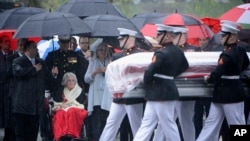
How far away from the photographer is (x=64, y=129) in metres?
15.0

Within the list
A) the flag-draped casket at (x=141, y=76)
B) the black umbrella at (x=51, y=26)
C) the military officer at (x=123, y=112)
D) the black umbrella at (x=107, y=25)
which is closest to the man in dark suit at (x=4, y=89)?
the black umbrella at (x=51, y=26)

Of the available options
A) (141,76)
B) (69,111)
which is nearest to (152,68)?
(141,76)

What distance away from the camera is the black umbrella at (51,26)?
1424 centimetres

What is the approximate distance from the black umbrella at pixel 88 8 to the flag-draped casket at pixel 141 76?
3.56 metres

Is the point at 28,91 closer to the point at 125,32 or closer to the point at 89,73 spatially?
the point at 89,73

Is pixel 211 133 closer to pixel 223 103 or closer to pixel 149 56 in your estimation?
pixel 223 103

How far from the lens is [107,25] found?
15523 millimetres

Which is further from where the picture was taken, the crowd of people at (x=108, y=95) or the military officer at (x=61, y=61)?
the military officer at (x=61, y=61)

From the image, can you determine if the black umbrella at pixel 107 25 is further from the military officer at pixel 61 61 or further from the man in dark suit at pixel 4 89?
the man in dark suit at pixel 4 89

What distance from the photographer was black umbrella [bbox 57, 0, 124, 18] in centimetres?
1722

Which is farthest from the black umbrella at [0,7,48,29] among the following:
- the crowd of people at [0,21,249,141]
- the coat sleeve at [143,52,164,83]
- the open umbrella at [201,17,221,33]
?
the coat sleeve at [143,52,164,83]

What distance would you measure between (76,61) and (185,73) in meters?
2.48

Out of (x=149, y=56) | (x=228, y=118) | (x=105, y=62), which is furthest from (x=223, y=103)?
(x=105, y=62)

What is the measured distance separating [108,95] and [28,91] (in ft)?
5.55
